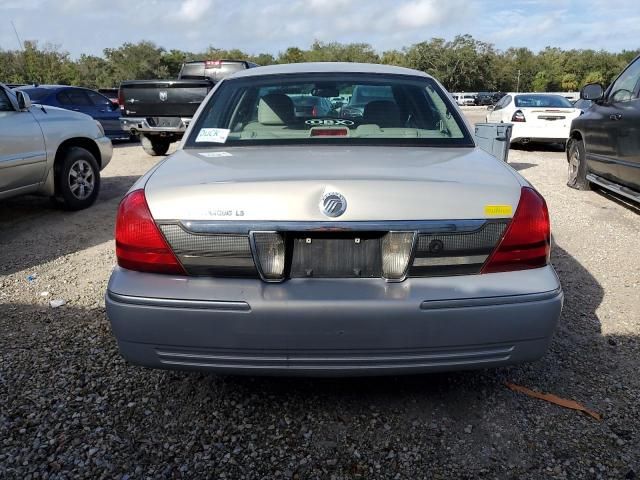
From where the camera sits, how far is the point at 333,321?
2020mm

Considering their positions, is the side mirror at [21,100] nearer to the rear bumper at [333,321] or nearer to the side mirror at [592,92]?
the rear bumper at [333,321]

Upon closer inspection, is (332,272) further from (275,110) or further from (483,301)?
(275,110)

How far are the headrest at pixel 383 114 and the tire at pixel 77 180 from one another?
14.5 feet

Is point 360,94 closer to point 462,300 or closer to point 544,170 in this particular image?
point 462,300

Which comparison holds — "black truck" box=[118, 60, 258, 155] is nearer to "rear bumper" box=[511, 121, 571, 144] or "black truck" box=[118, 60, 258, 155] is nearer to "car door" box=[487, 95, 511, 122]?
"rear bumper" box=[511, 121, 571, 144]

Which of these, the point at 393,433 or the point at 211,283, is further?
the point at 393,433

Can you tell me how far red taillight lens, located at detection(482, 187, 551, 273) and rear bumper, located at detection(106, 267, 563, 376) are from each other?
51 mm

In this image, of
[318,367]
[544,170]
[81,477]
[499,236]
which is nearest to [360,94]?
[499,236]

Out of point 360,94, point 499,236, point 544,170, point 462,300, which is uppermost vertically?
point 360,94

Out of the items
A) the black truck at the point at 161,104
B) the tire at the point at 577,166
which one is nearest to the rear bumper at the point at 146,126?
the black truck at the point at 161,104

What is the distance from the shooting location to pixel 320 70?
136 inches

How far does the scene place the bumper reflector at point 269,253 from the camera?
204cm

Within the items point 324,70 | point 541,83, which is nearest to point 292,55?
point 541,83

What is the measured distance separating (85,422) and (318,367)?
117cm
